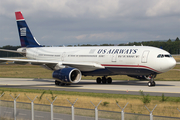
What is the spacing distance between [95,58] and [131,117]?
78.0 feet

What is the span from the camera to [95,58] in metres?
33.9

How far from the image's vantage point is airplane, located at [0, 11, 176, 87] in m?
29.4

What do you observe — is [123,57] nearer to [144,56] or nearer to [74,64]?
[144,56]

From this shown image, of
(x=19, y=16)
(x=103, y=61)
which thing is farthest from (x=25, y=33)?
(x=103, y=61)

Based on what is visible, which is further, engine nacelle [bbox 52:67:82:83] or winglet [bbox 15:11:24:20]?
winglet [bbox 15:11:24:20]

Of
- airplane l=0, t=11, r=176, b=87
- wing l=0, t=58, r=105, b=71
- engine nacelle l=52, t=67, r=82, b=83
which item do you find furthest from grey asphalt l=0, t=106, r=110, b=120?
wing l=0, t=58, r=105, b=71

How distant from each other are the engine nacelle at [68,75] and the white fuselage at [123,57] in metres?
2.47

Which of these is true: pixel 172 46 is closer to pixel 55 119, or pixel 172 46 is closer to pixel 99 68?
pixel 99 68

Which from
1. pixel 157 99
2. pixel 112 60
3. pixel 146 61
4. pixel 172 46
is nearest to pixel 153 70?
pixel 146 61

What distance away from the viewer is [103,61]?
3294cm

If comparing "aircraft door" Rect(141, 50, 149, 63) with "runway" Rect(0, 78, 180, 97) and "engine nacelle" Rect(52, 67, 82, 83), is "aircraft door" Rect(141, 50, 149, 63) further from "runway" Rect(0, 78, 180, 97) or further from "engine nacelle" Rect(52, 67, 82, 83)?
"engine nacelle" Rect(52, 67, 82, 83)

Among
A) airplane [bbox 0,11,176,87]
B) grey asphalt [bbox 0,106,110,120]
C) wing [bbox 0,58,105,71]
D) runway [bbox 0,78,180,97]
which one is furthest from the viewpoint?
wing [bbox 0,58,105,71]

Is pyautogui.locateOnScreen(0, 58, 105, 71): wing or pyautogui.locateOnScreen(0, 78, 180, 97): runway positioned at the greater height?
pyautogui.locateOnScreen(0, 58, 105, 71): wing

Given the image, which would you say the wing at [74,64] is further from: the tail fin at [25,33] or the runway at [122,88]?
the tail fin at [25,33]
